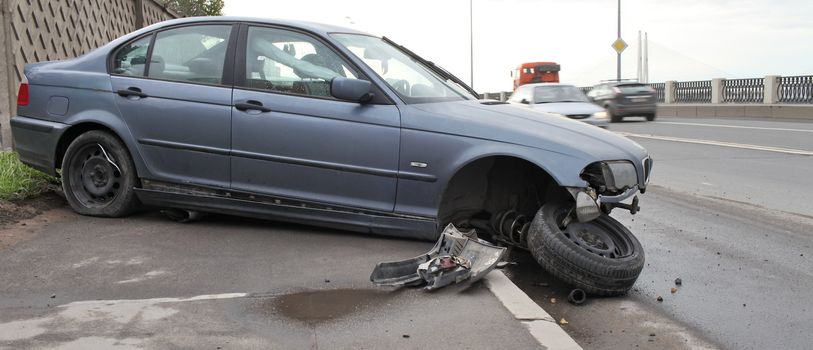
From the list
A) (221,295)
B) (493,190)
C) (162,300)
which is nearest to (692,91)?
(493,190)

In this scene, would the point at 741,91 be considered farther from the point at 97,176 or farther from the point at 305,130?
the point at 97,176

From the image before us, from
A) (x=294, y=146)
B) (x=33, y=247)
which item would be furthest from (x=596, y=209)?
(x=33, y=247)

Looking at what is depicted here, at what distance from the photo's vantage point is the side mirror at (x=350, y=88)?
5.28 meters

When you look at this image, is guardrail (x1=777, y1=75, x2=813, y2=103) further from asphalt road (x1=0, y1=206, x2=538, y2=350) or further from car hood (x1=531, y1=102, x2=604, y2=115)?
asphalt road (x1=0, y1=206, x2=538, y2=350)

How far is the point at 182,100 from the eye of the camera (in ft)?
19.2

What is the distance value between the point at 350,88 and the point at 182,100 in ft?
4.75

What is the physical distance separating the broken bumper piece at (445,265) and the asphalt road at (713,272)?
0.42 m

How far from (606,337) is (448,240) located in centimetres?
116

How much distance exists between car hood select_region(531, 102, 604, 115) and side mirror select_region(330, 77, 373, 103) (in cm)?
1170

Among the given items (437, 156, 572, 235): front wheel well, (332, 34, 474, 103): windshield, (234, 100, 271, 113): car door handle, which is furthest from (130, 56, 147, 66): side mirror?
(437, 156, 572, 235): front wheel well

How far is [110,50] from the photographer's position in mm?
6270

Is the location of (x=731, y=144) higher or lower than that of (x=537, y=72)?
lower

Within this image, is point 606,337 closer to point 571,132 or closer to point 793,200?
point 571,132

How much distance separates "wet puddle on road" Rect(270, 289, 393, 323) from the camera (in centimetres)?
400
